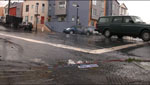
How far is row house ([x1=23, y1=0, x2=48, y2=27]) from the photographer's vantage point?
1841 inches

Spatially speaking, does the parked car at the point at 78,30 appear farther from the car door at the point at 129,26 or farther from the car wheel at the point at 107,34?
the car door at the point at 129,26

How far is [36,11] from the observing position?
4734 cm

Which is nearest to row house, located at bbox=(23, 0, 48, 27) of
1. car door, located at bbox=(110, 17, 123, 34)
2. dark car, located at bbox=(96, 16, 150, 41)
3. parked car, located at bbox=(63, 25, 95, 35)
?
parked car, located at bbox=(63, 25, 95, 35)

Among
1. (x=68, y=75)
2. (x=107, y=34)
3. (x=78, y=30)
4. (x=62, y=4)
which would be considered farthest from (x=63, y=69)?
(x=62, y=4)

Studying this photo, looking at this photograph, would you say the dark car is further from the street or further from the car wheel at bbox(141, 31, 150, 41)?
the street

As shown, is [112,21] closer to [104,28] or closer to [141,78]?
[104,28]

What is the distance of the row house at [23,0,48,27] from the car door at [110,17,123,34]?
31.1 meters

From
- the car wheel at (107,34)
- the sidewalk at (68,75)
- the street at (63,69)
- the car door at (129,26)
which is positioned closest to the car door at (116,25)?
the car door at (129,26)

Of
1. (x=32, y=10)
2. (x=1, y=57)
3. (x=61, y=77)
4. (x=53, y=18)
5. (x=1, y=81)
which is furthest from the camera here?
(x=32, y=10)

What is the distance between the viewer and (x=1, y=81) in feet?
14.6

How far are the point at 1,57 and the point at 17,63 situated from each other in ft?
2.79

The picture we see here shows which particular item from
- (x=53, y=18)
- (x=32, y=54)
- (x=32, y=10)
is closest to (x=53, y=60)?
(x=32, y=54)

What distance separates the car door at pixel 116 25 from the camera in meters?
15.0

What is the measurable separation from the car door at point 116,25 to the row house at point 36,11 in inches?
1224
